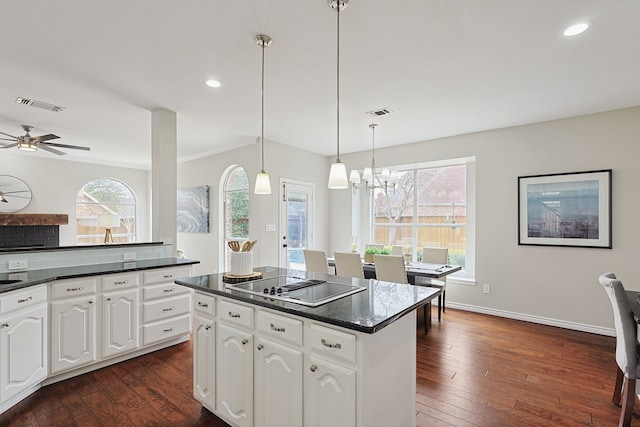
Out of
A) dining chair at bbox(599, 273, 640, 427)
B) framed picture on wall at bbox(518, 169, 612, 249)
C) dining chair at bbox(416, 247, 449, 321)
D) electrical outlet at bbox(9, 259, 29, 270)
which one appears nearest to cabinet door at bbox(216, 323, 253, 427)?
electrical outlet at bbox(9, 259, 29, 270)

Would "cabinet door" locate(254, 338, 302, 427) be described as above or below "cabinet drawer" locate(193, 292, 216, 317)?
below

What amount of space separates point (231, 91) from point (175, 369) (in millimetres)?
2684

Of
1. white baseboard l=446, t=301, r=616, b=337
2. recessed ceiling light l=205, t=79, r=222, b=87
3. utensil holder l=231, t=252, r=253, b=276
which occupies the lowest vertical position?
white baseboard l=446, t=301, r=616, b=337

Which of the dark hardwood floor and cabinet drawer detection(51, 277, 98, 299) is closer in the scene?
the dark hardwood floor

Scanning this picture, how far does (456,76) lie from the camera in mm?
2785

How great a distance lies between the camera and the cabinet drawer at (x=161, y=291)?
3.03 meters

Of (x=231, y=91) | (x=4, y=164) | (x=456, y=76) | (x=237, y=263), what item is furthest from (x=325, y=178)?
(x=4, y=164)

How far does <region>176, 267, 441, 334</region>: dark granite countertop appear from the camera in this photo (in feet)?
4.78

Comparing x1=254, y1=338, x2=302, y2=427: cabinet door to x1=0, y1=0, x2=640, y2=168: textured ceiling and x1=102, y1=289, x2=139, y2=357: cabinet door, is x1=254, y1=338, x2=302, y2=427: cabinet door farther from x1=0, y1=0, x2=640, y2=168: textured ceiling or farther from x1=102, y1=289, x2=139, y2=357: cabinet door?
x1=0, y1=0, x2=640, y2=168: textured ceiling

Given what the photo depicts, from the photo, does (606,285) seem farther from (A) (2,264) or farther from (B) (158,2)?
(A) (2,264)

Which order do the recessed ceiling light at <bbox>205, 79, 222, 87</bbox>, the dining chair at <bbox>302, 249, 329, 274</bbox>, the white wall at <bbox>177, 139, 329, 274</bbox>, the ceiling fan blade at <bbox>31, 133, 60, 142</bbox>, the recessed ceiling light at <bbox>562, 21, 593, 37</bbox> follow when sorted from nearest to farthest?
the recessed ceiling light at <bbox>562, 21, 593, 37</bbox>
the recessed ceiling light at <bbox>205, 79, 222, 87</bbox>
the ceiling fan blade at <bbox>31, 133, 60, 142</bbox>
the dining chair at <bbox>302, 249, 329, 274</bbox>
the white wall at <bbox>177, 139, 329, 274</bbox>

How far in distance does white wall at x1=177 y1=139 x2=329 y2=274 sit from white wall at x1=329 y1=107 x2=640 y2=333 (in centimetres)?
210

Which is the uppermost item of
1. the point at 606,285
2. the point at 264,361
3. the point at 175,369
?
the point at 606,285

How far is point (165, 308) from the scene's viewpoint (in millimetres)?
3172
